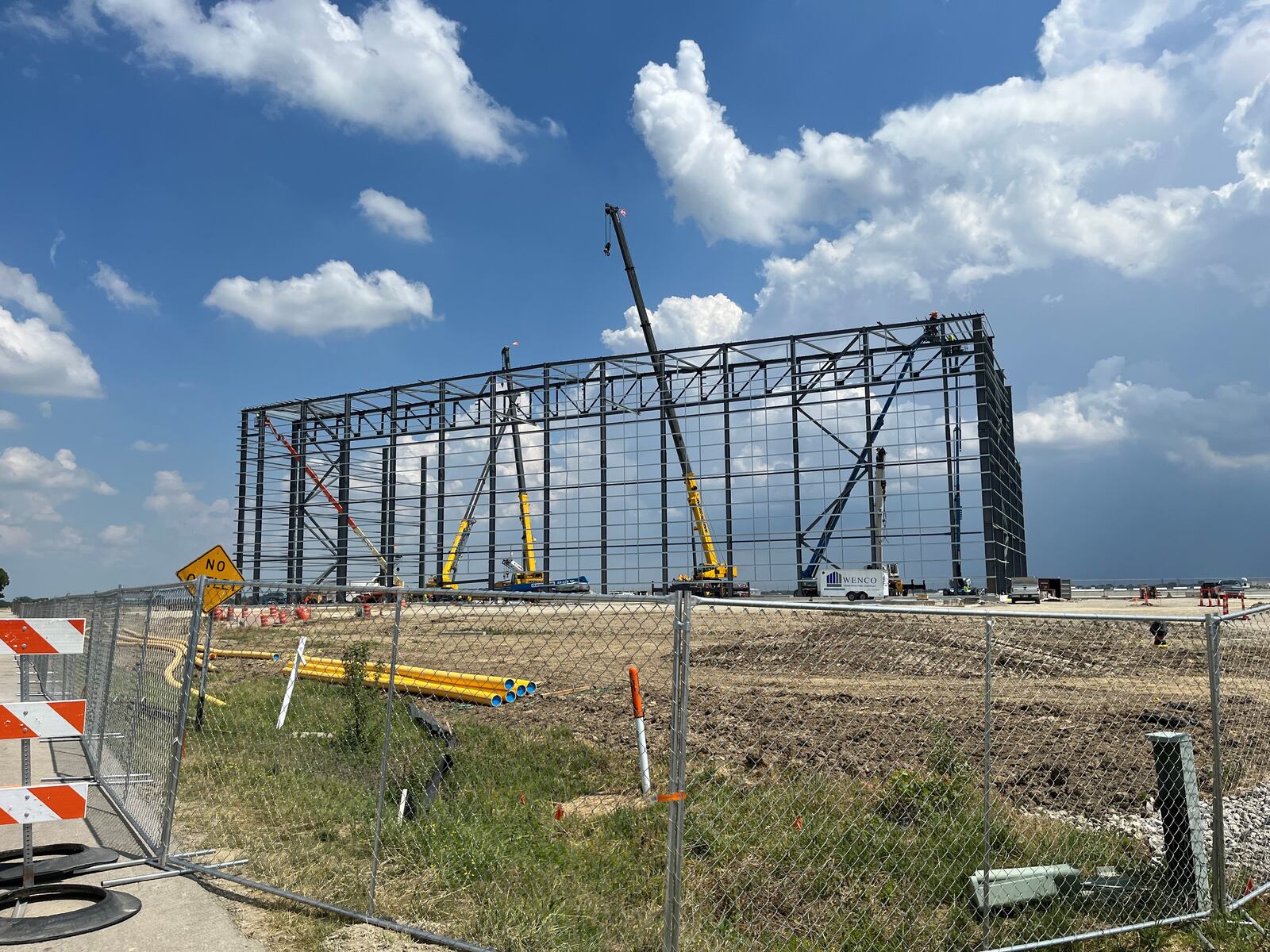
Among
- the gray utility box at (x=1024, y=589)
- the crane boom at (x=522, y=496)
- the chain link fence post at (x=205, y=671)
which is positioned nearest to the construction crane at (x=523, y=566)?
the crane boom at (x=522, y=496)

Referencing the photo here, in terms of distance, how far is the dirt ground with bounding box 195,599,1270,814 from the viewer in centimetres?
785

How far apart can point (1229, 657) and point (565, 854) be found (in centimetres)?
1342

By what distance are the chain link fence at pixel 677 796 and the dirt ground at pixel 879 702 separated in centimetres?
7

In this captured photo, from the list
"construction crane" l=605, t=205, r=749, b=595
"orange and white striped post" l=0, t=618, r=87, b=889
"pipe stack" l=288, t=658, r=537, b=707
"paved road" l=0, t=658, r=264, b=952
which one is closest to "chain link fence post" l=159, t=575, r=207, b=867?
"paved road" l=0, t=658, r=264, b=952

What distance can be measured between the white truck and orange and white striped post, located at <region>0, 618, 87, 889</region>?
115 ft

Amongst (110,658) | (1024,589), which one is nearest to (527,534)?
(1024,589)

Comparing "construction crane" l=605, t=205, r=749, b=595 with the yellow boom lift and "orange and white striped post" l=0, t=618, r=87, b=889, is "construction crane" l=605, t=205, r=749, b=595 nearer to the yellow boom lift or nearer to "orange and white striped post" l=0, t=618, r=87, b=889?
the yellow boom lift

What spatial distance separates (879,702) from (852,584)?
27.6 m

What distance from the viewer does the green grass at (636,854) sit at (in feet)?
17.9

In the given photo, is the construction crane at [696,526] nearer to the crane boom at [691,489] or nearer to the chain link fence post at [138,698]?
the crane boom at [691,489]

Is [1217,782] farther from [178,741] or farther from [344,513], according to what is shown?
[344,513]

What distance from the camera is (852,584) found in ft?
128

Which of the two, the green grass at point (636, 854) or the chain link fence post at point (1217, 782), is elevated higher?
the chain link fence post at point (1217, 782)

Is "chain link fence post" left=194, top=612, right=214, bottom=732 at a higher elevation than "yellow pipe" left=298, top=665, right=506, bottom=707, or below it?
higher
